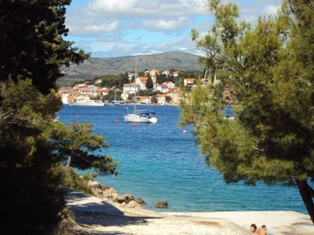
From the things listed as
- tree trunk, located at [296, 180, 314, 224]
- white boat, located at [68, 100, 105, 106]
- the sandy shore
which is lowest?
white boat, located at [68, 100, 105, 106]

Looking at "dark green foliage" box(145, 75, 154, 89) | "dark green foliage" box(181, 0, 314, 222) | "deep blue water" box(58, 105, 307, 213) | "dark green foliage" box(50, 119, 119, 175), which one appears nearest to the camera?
"dark green foliage" box(181, 0, 314, 222)

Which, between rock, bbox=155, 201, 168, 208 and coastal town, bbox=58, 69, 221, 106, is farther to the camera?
coastal town, bbox=58, 69, 221, 106

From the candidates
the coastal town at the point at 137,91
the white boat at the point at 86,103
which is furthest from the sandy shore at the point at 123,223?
the white boat at the point at 86,103

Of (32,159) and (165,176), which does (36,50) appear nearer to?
(32,159)

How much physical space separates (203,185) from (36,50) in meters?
25.4

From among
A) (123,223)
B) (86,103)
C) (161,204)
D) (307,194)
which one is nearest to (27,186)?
(123,223)

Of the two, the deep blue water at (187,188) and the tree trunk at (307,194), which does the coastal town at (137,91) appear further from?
the tree trunk at (307,194)

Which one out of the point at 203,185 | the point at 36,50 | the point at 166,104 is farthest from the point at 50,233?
the point at 166,104

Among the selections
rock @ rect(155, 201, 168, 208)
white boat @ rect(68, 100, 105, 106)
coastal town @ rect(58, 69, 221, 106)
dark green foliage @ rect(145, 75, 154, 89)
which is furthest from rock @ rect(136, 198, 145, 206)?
white boat @ rect(68, 100, 105, 106)

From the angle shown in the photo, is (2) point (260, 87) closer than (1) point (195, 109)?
Yes

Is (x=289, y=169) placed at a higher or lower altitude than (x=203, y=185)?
higher

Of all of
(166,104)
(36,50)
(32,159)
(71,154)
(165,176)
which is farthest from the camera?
(166,104)

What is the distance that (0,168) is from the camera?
24.1ft

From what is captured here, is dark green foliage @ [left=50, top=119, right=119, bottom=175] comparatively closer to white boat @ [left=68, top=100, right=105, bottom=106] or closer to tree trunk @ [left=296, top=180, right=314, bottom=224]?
tree trunk @ [left=296, top=180, right=314, bottom=224]
